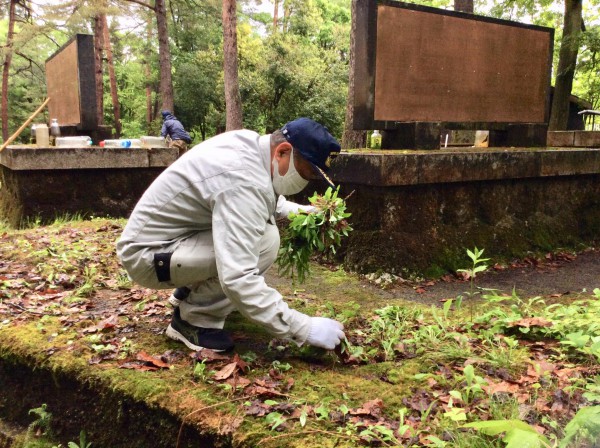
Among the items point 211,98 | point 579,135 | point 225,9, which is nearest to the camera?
point 579,135

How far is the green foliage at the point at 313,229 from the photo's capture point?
122 inches

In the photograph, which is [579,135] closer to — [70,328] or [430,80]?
[430,80]

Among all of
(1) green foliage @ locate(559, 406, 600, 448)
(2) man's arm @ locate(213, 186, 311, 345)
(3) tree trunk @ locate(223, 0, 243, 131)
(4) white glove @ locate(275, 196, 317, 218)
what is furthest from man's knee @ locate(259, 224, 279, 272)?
(3) tree trunk @ locate(223, 0, 243, 131)

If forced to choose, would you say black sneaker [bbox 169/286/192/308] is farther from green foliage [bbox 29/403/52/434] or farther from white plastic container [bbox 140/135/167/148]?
white plastic container [bbox 140/135/167/148]

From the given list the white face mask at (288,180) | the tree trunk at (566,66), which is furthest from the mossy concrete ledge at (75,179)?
the tree trunk at (566,66)

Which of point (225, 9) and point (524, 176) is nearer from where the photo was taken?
point (524, 176)

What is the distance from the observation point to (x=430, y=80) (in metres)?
5.53

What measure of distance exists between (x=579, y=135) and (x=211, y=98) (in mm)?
19194

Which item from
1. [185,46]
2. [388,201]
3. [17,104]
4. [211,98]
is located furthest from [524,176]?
[17,104]

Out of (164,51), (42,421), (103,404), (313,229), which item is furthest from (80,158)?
(164,51)

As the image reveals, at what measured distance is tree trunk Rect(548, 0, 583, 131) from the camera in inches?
481

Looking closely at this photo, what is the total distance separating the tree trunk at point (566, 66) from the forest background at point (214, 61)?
535mm

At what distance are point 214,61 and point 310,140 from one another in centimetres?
2425

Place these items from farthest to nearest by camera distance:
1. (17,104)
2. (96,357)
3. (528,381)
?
(17,104) < (96,357) < (528,381)
